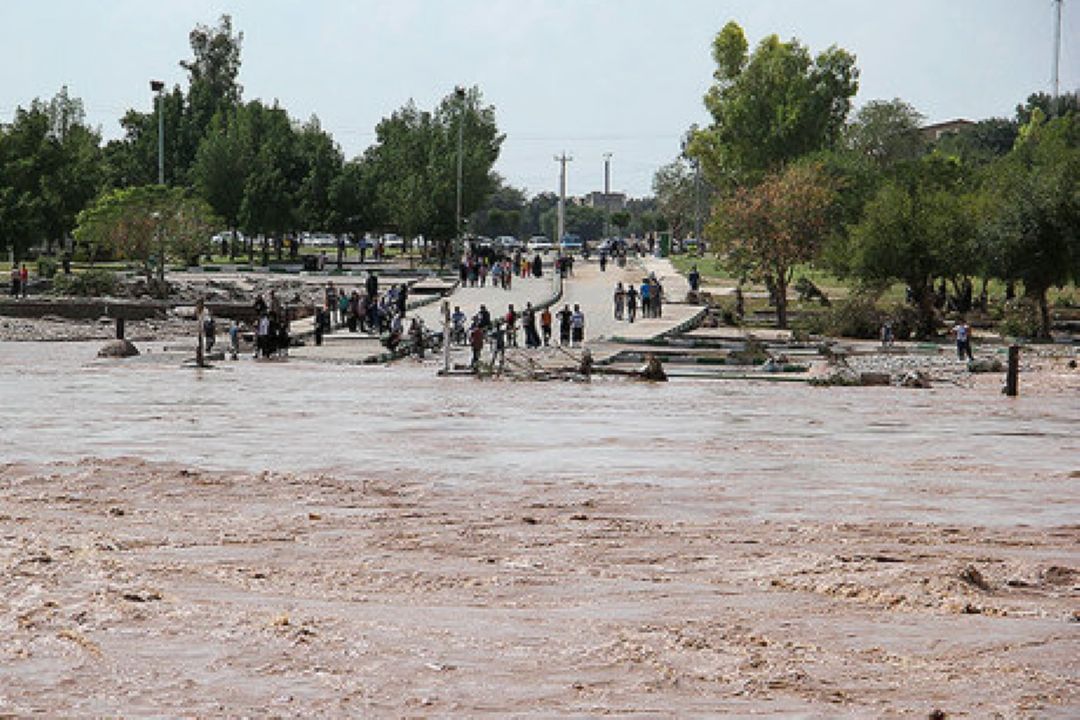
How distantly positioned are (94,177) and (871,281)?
1794 inches

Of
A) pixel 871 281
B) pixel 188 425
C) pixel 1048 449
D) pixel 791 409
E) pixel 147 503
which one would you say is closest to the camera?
pixel 147 503

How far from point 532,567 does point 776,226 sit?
4201 cm

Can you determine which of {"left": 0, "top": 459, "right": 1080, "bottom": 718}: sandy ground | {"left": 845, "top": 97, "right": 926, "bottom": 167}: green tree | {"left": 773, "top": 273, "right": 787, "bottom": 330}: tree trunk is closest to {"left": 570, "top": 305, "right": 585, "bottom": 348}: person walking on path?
{"left": 773, "top": 273, "right": 787, "bottom": 330}: tree trunk

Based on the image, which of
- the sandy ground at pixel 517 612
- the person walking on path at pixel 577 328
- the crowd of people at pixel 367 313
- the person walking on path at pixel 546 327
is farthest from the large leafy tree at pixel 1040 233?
the sandy ground at pixel 517 612

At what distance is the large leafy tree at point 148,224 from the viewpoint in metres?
67.6

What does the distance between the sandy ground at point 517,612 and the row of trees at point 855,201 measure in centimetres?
3469

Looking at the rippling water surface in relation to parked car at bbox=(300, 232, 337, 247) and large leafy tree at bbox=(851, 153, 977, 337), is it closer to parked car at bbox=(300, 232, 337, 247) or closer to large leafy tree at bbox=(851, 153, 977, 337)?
large leafy tree at bbox=(851, 153, 977, 337)

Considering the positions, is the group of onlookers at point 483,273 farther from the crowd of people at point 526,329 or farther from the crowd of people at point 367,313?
the crowd of people at point 526,329

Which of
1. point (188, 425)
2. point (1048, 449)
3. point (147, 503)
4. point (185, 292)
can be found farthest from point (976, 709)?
point (185, 292)

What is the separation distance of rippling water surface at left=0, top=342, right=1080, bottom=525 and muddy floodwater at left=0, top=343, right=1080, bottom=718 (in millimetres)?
125

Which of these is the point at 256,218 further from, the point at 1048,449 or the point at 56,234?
the point at 1048,449

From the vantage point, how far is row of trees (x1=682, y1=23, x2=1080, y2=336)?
51.1 metres

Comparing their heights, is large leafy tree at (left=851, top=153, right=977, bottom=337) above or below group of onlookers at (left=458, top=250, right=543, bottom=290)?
above

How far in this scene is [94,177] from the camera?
83.6m
